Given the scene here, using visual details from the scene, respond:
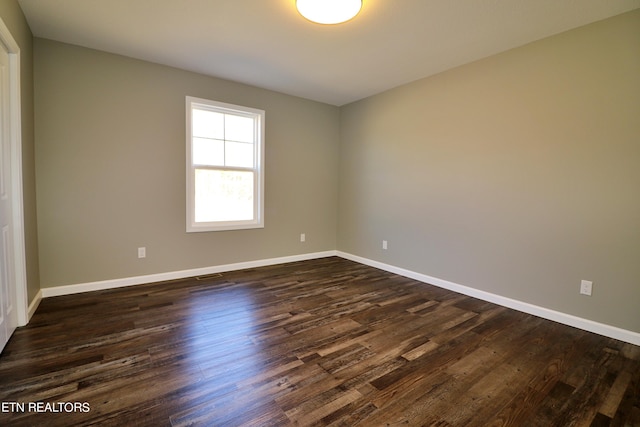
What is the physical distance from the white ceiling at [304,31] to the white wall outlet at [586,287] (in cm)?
214

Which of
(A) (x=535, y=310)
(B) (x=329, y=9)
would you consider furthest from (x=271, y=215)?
(A) (x=535, y=310)

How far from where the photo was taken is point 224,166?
3.94 m

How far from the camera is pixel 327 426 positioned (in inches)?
55.1

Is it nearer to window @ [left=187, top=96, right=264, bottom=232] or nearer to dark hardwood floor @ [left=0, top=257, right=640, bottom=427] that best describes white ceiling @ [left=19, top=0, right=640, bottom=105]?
window @ [left=187, top=96, right=264, bottom=232]

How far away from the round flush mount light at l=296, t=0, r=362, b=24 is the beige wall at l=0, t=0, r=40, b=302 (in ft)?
6.97

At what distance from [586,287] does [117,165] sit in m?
4.67

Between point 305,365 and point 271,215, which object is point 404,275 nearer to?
point 271,215

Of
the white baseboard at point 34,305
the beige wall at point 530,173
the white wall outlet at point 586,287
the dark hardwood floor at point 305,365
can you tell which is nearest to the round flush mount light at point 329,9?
the beige wall at point 530,173

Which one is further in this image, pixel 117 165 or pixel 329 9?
pixel 117 165

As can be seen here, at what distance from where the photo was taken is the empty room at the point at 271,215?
5.60 ft

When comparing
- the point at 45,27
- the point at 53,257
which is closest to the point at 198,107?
the point at 45,27

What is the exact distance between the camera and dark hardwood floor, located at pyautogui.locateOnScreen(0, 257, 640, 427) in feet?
4.90

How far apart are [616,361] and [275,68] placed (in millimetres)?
3987

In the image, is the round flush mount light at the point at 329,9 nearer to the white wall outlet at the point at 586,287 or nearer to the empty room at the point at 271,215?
the empty room at the point at 271,215
